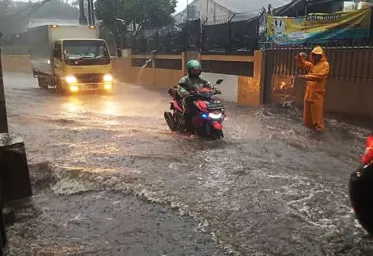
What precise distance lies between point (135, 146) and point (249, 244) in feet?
14.1

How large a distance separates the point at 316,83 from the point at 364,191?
6.01 meters

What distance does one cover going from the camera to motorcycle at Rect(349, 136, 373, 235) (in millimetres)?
2922

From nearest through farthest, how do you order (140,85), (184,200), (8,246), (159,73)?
(8,246) < (184,200) < (159,73) < (140,85)

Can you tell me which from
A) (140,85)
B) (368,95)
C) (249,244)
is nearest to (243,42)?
(368,95)

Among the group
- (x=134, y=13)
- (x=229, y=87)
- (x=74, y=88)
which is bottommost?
(x=74, y=88)

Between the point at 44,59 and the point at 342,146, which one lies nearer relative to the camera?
the point at 342,146

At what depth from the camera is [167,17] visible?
23078 millimetres

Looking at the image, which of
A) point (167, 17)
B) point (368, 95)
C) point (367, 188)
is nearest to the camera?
point (367, 188)

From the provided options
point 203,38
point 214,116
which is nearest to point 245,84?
point 203,38

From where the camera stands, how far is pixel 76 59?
15625mm

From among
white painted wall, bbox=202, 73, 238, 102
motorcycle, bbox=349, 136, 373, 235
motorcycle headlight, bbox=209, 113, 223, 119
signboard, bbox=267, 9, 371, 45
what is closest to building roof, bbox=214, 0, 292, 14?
white painted wall, bbox=202, 73, 238, 102

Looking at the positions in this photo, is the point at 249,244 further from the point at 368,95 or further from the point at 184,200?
the point at 368,95

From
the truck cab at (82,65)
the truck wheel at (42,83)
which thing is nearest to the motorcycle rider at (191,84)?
the truck cab at (82,65)

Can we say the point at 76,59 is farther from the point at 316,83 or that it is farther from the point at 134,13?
the point at 316,83
